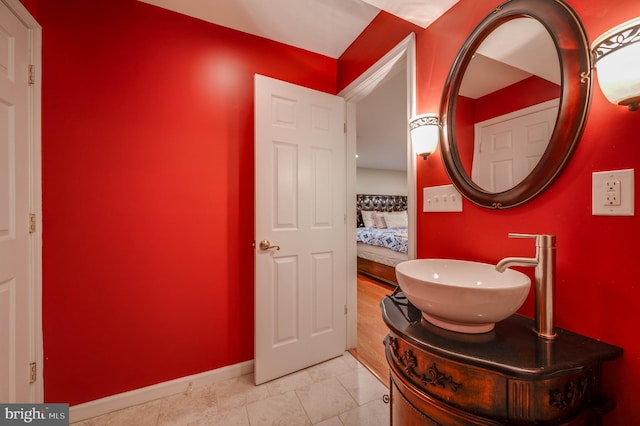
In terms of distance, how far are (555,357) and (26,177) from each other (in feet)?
7.51

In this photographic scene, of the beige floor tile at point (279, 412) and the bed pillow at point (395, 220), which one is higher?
the bed pillow at point (395, 220)

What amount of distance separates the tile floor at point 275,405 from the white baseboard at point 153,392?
0.03 meters

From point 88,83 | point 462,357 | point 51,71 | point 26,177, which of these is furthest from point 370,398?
point 51,71

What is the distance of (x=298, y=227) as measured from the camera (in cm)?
181

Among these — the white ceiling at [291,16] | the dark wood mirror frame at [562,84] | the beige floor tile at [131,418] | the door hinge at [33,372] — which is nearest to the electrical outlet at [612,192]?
the dark wood mirror frame at [562,84]

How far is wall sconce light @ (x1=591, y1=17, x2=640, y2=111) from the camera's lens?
59cm

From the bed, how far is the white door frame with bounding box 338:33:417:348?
5.73ft

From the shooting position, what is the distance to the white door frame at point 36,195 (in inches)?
50.8

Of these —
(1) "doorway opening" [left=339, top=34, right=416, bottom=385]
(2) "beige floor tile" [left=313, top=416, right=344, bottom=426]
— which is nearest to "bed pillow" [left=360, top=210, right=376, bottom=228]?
(1) "doorway opening" [left=339, top=34, right=416, bottom=385]

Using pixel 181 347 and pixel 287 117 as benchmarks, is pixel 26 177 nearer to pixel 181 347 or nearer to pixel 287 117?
pixel 181 347

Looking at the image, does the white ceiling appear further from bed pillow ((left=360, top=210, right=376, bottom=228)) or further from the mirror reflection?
bed pillow ((left=360, top=210, right=376, bottom=228))

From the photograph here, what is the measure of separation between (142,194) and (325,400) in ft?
5.67

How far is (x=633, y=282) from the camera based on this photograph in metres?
0.69

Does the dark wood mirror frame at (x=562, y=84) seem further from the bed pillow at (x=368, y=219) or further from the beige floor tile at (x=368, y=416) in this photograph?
the bed pillow at (x=368, y=219)
